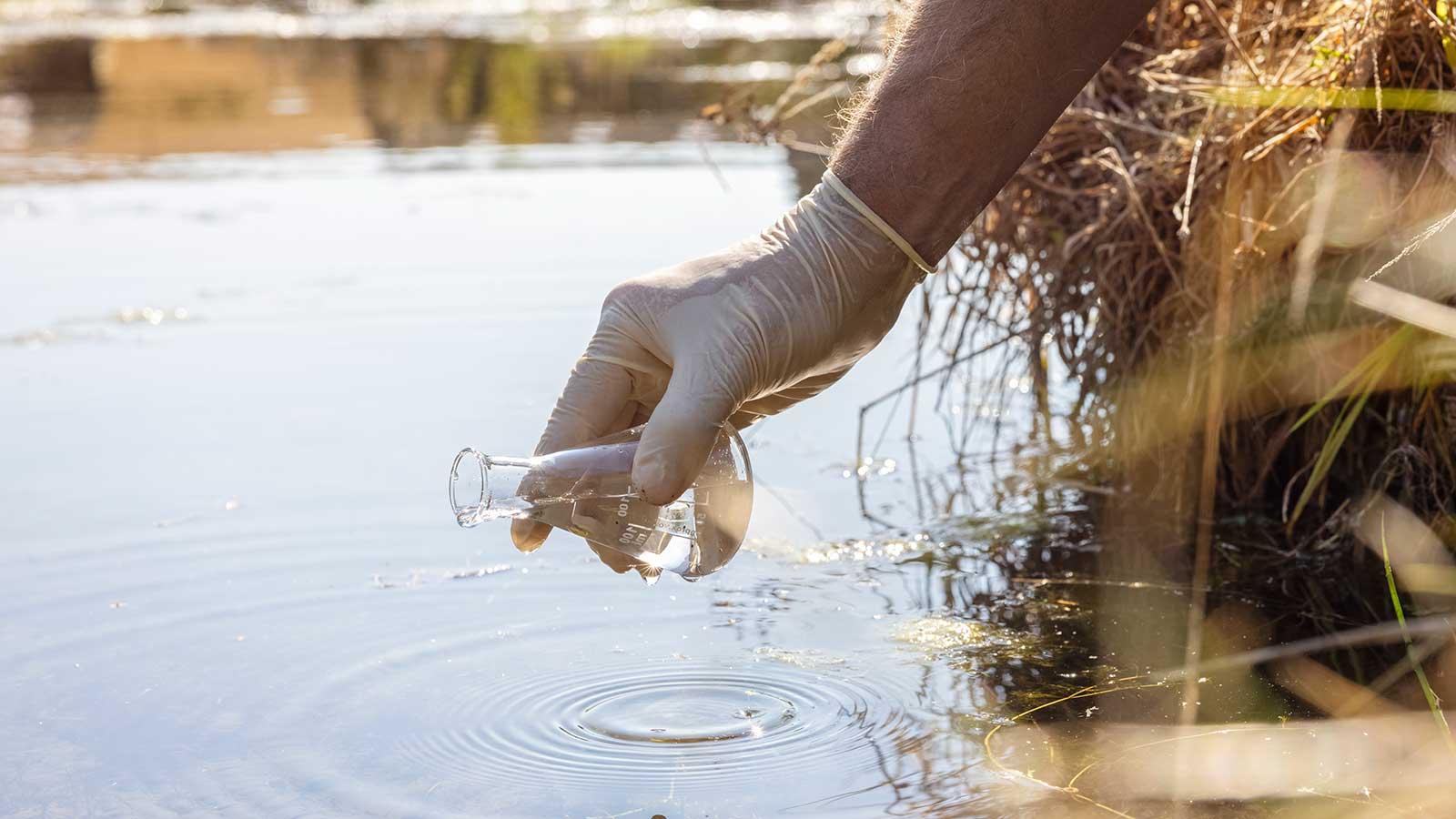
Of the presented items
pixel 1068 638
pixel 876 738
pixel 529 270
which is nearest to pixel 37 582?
pixel 876 738

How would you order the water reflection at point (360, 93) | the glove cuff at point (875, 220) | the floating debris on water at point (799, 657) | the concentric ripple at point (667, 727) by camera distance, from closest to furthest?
the concentric ripple at point (667, 727) < the glove cuff at point (875, 220) < the floating debris on water at point (799, 657) < the water reflection at point (360, 93)

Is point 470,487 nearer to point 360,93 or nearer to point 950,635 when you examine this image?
point 950,635

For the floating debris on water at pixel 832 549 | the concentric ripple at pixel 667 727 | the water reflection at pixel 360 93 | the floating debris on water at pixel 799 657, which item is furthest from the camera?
the water reflection at pixel 360 93

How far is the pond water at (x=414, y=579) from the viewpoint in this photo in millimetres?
2002

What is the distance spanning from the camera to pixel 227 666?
235 centimetres

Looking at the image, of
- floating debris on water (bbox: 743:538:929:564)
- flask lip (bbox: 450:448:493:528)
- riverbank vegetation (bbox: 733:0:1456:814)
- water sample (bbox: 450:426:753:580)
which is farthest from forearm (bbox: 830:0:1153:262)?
floating debris on water (bbox: 743:538:929:564)

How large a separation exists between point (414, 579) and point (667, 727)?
0.76 metres

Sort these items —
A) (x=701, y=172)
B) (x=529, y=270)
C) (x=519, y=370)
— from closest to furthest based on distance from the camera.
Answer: (x=519, y=370), (x=529, y=270), (x=701, y=172)

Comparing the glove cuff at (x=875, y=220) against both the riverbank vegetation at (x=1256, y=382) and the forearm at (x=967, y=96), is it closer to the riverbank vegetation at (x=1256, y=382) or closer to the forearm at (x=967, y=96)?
the forearm at (x=967, y=96)

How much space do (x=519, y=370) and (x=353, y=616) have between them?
1.60 m

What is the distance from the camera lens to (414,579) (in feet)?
Result: 8.87

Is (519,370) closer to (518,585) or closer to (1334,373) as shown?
(518,585)

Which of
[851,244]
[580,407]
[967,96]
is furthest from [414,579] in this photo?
[967,96]

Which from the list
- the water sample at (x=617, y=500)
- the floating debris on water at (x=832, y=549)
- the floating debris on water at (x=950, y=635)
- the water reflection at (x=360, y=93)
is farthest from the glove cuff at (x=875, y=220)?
the water reflection at (x=360, y=93)
